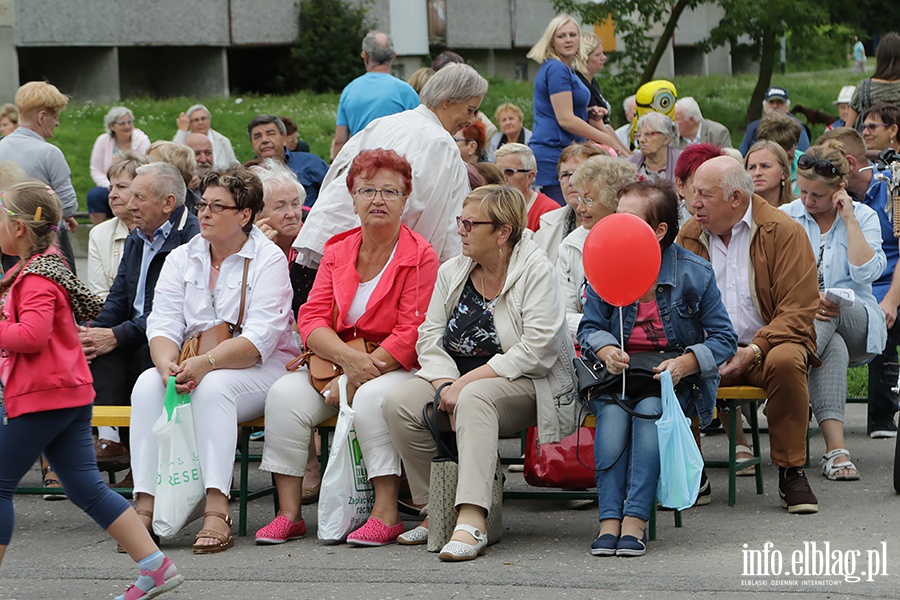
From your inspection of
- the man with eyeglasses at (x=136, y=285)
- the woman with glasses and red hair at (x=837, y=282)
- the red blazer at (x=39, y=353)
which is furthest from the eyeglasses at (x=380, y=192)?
the woman with glasses and red hair at (x=837, y=282)

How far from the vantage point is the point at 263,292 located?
6.59 meters

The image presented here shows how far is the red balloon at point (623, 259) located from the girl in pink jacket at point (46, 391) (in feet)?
7.08

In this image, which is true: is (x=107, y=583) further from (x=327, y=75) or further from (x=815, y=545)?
(x=327, y=75)

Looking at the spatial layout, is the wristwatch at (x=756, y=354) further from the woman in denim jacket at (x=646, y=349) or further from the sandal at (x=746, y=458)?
the sandal at (x=746, y=458)

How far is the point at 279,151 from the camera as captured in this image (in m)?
10.7

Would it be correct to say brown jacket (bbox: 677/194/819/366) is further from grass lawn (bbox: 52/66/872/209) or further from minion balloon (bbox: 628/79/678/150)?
grass lawn (bbox: 52/66/872/209)

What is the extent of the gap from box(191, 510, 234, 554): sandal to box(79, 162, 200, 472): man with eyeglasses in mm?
1359

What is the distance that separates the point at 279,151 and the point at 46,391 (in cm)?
563

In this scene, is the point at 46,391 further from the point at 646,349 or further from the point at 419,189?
the point at 646,349

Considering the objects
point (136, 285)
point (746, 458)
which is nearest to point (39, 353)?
point (136, 285)

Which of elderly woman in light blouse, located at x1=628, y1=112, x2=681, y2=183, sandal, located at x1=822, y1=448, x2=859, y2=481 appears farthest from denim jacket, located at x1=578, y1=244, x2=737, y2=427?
elderly woman in light blouse, located at x1=628, y1=112, x2=681, y2=183

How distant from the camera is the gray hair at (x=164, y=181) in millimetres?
7250

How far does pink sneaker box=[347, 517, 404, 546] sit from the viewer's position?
19.9 ft

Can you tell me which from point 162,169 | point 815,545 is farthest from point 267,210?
point 815,545
